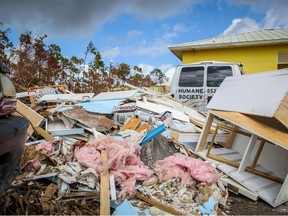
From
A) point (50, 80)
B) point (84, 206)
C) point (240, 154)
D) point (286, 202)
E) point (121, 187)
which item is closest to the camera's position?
point (84, 206)

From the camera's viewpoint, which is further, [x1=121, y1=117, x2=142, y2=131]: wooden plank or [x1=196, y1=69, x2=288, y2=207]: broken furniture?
[x1=121, y1=117, x2=142, y2=131]: wooden plank

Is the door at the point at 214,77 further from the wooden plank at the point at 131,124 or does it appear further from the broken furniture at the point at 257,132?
the wooden plank at the point at 131,124

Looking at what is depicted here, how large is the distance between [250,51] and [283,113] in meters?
9.36

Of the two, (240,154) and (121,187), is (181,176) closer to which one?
(121,187)

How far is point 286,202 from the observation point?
3486 millimetres

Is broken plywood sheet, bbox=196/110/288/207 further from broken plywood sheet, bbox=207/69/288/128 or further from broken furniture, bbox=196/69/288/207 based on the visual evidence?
broken plywood sheet, bbox=207/69/288/128

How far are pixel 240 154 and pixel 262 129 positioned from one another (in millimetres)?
1310

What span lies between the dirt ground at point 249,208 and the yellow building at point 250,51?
9.79 meters

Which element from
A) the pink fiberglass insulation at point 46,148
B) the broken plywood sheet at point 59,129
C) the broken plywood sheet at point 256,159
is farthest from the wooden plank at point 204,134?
the pink fiberglass insulation at point 46,148

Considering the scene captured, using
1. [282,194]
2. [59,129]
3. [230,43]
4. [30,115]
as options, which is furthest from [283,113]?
[230,43]

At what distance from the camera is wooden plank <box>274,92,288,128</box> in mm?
3674

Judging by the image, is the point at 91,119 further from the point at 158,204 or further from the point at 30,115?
the point at 158,204

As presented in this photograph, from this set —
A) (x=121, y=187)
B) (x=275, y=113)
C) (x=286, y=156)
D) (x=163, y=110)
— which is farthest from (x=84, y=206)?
(x=163, y=110)

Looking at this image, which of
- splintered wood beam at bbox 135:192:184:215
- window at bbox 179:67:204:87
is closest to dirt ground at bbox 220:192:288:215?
splintered wood beam at bbox 135:192:184:215
